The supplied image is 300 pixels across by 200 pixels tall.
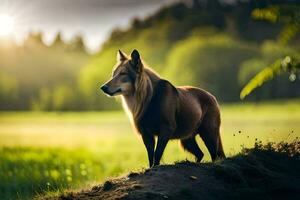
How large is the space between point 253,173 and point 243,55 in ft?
226

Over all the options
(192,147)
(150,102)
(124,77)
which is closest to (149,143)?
(150,102)

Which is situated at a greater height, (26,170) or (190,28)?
(190,28)

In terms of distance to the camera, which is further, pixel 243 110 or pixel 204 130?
pixel 243 110

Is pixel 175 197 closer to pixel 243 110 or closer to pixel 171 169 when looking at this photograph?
pixel 171 169

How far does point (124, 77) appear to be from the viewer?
10203 millimetres

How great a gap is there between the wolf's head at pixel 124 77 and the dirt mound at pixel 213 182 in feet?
4.86

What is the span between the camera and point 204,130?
11.7m

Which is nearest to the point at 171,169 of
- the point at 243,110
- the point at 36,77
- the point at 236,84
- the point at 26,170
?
the point at 26,170

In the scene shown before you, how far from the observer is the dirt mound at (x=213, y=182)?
28.0ft

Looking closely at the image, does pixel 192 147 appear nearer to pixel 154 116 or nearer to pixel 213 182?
pixel 154 116

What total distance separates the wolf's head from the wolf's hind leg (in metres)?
2.09

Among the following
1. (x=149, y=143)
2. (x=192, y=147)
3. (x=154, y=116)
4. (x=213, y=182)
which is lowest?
(x=213, y=182)

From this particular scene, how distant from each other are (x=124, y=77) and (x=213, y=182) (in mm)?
2220

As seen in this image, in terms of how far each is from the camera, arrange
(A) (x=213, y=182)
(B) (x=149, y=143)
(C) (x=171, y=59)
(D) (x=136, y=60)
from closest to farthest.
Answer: (A) (x=213, y=182) → (D) (x=136, y=60) → (B) (x=149, y=143) → (C) (x=171, y=59)
